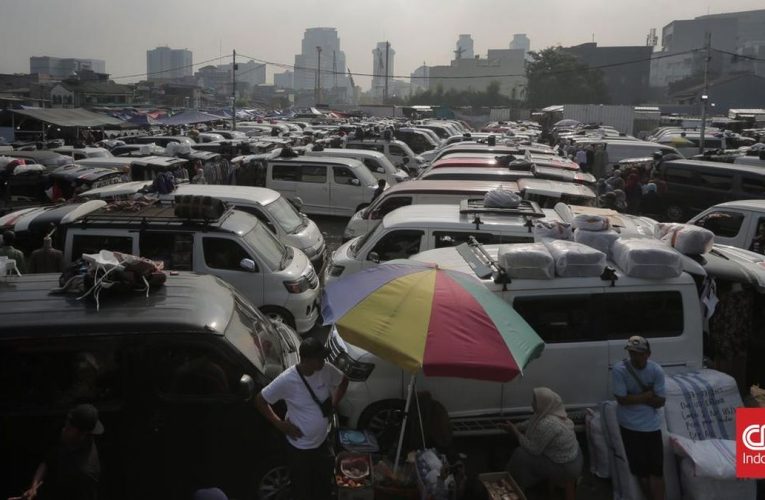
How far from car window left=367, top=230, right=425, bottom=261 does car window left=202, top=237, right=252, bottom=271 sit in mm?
1634

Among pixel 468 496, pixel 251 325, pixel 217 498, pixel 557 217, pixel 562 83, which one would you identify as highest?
pixel 562 83

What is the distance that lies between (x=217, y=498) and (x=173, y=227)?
4.94m

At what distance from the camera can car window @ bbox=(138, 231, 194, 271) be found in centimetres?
773

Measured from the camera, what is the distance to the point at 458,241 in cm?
792

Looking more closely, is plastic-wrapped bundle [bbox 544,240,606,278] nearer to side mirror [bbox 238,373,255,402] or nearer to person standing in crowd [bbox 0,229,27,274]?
side mirror [bbox 238,373,255,402]

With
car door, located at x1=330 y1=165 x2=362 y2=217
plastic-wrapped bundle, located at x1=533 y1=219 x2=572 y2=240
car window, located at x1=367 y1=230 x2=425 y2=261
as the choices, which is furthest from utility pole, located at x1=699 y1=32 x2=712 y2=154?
car window, located at x1=367 y1=230 x2=425 y2=261

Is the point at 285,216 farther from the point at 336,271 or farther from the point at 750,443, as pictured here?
the point at 750,443

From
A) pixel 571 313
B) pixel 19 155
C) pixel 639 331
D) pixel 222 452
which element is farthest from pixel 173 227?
pixel 19 155

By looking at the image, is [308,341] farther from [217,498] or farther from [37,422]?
[37,422]

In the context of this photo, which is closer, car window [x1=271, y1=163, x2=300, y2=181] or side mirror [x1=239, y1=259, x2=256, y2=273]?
side mirror [x1=239, y1=259, x2=256, y2=273]

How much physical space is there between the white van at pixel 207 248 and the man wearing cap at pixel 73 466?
3980 mm

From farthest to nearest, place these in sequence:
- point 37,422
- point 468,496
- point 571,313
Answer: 1. point 571,313
2. point 468,496
3. point 37,422

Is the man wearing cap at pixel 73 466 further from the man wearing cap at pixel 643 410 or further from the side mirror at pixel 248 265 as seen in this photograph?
the side mirror at pixel 248 265

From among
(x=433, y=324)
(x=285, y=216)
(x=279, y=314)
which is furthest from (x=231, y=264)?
(x=433, y=324)
